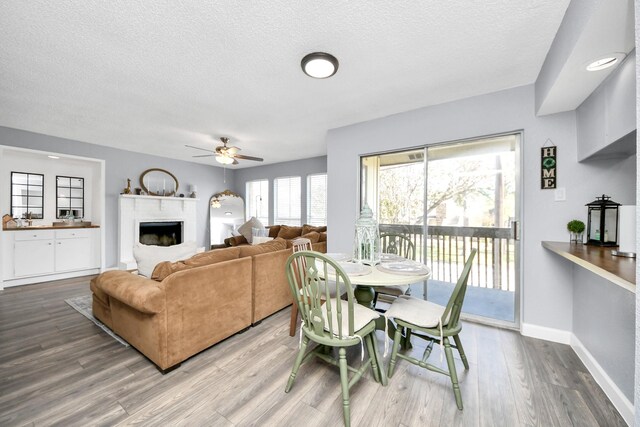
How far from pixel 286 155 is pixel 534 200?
4.69m

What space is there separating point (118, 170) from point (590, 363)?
7.50 meters

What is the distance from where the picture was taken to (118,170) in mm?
5234

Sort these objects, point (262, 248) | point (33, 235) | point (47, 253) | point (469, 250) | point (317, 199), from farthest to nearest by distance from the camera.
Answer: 1. point (317, 199)
2. point (47, 253)
3. point (33, 235)
4. point (469, 250)
5. point (262, 248)

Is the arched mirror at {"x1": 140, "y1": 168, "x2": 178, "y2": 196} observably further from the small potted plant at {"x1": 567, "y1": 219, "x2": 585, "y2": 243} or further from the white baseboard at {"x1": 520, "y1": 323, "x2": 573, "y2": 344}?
the small potted plant at {"x1": 567, "y1": 219, "x2": 585, "y2": 243}

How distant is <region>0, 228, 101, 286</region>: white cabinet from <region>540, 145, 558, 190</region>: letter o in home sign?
7.10 meters

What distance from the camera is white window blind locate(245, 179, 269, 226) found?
709 centimetres

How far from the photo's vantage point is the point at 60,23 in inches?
68.1

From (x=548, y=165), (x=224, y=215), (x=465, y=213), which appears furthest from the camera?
(x=224, y=215)

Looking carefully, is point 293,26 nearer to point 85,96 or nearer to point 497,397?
point 85,96

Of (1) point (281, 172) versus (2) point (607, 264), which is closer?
(2) point (607, 264)

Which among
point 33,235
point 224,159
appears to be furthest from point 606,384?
point 33,235

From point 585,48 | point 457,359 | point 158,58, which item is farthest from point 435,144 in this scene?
point 158,58

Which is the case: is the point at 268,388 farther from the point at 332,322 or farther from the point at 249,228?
the point at 249,228

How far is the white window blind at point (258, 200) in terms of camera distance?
7.09m
